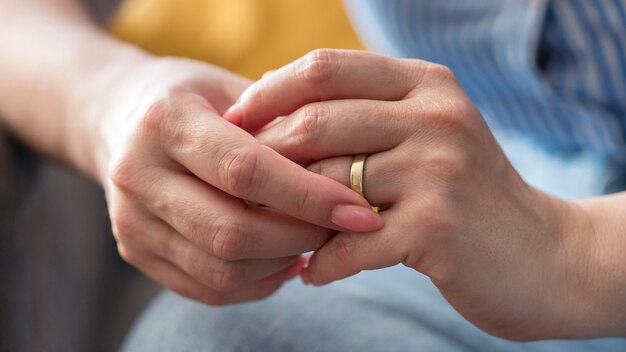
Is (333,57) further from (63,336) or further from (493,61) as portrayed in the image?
(63,336)

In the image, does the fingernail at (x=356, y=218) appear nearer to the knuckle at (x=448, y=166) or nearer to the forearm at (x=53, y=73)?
the knuckle at (x=448, y=166)

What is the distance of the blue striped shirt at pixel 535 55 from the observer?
2.16 feet

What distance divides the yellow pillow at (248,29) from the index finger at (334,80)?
2.73 ft

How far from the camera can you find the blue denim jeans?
A: 2.01 ft

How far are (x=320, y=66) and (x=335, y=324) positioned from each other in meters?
→ 0.25

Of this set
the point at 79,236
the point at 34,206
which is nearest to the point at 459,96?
the point at 34,206

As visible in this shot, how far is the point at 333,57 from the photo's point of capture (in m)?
0.48

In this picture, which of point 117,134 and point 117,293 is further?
point 117,293

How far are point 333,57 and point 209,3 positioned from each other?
905 mm

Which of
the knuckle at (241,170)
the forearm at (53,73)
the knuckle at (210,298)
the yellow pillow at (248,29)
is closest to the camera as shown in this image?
the knuckle at (241,170)

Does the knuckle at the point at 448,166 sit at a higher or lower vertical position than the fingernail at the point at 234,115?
higher

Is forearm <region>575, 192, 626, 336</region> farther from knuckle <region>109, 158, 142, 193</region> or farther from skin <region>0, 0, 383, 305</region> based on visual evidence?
knuckle <region>109, 158, 142, 193</region>

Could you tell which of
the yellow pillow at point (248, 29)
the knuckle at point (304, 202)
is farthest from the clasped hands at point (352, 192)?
the yellow pillow at point (248, 29)

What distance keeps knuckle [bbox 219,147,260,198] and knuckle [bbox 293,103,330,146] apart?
30 millimetres
